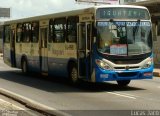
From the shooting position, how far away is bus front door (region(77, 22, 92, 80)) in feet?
55.6

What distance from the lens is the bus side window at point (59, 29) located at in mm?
19328

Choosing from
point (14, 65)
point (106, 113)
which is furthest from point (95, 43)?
point (14, 65)

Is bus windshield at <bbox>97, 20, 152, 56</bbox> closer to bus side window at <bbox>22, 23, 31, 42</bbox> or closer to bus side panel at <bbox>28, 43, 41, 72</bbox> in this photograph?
bus side panel at <bbox>28, 43, 41, 72</bbox>

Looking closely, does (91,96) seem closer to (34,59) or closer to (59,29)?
A: (59,29)

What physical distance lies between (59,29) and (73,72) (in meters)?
2.26

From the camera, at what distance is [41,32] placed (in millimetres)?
22047

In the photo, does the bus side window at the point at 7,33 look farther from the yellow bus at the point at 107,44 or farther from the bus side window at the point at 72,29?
the bus side window at the point at 72,29

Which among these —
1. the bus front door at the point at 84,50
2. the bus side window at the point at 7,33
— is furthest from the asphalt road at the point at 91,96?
the bus side window at the point at 7,33

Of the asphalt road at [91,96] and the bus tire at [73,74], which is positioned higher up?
the bus tire at [73,74]

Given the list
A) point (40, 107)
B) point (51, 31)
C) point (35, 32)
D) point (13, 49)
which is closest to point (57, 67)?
point (51, 31)

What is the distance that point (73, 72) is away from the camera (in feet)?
60.3

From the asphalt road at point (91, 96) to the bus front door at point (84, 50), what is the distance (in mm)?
649

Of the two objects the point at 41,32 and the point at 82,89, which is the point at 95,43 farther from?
the point at 41,32

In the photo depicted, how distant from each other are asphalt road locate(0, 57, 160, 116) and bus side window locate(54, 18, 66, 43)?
1793 millimetres
